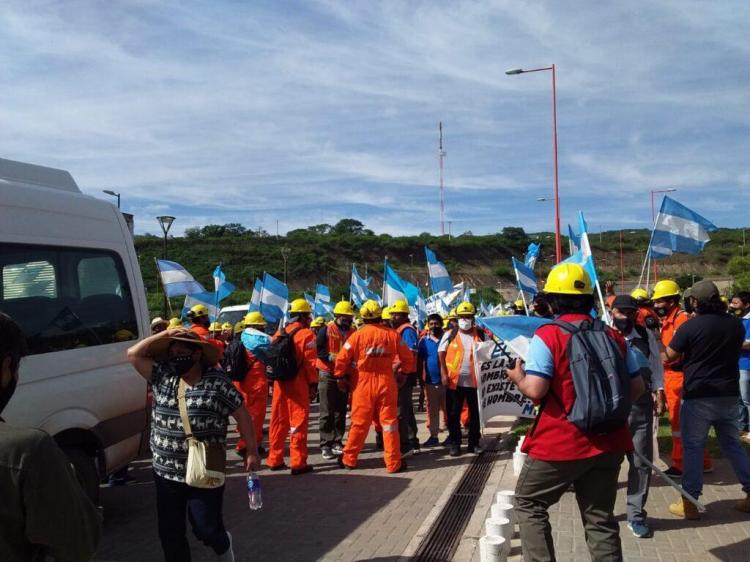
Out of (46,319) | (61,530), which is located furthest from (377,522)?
(61,530)

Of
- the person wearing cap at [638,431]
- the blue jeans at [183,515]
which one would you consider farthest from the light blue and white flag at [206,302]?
the blue jeans at [183,515]

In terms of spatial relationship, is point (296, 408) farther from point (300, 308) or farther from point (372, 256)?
point (372, 256)

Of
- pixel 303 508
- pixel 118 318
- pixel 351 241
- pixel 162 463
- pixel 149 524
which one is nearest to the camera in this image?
pixel 162 463

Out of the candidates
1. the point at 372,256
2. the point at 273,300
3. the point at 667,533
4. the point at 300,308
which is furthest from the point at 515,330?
the point at 372,256

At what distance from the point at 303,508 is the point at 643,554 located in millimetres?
3000

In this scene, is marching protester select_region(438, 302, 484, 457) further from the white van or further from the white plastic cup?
the white van

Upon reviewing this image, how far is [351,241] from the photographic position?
88.2 m

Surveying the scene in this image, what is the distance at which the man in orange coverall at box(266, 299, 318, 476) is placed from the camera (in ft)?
24.7

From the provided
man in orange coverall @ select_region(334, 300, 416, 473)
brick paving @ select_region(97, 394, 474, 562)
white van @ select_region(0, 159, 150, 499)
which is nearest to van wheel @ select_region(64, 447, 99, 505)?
white van @ select_region(0, 159, 150, 499)

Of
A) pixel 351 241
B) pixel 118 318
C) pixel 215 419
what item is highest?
pixel 351 241

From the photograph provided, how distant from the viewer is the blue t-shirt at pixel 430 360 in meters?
9.23

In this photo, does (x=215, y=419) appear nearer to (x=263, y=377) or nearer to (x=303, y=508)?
(x=303, y=508)

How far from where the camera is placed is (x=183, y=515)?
12.7ft

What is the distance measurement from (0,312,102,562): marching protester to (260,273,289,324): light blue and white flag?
1154 centimetres
